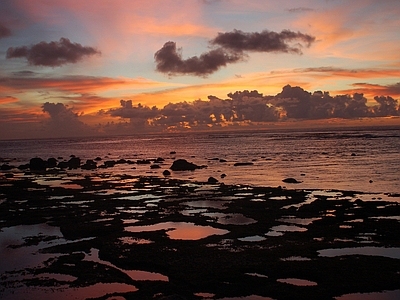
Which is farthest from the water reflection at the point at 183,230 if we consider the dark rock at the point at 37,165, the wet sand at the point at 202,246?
the dark rock at the point at 37,165

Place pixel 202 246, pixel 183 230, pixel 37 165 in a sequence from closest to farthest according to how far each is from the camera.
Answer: pixel 202 246 < pixel 183 230 < pixel 37 165

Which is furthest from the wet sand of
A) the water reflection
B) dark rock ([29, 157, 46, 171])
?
dark rock ([29, 157, 46, 171])

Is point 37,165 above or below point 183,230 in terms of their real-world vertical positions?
above

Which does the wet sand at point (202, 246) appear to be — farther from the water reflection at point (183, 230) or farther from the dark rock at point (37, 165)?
the dark rock at point (37, 165)

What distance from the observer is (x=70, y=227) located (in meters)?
30.5

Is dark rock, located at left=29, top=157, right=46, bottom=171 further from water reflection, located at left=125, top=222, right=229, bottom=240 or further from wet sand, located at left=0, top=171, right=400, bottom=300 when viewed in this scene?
water reflection, located at left=125, top=222, right=229, bottom=240

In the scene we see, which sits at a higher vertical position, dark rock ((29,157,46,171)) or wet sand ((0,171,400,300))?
dark rock ((29,157,46,171))

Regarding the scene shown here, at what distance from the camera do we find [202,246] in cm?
2439

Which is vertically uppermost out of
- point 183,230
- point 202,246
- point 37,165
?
point 37,165

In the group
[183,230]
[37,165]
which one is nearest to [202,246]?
[183,230]

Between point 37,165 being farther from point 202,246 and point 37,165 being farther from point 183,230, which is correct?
point 202,246

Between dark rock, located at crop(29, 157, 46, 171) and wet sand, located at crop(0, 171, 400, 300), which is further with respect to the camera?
dark rock, located at crop(29, 157, 46, 171)

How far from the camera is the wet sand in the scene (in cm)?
1828

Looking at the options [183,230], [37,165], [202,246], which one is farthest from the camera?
[37,165]
